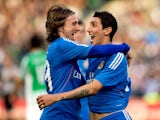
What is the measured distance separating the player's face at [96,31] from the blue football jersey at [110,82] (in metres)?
0.21

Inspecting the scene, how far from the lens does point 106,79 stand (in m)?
7.54

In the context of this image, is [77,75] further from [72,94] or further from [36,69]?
[36,69]

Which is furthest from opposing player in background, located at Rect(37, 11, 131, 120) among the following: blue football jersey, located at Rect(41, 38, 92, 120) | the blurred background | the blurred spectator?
the blurred background

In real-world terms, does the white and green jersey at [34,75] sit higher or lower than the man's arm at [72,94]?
lower

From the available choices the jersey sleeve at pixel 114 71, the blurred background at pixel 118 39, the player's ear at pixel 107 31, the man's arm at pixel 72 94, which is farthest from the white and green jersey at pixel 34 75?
the man's arm at pixel 72 94

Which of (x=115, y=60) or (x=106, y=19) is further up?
(x=106, y=19)

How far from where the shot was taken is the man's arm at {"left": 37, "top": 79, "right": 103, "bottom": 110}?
727cm

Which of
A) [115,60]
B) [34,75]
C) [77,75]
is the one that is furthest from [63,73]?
[34,75]

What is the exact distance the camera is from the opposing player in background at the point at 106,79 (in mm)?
7578

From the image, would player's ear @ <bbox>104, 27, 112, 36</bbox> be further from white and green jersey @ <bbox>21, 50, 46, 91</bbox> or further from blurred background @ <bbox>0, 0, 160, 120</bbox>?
blurred background @ <bbox>0, 0, 160, 120</bbox>

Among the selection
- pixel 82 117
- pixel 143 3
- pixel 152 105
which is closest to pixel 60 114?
pixel 82 117

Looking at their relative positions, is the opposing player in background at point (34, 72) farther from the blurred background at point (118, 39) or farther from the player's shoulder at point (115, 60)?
the player's shoulder at point (115, 60)

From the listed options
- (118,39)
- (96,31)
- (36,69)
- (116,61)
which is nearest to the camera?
(116,61)

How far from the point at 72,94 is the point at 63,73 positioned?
35 cm
